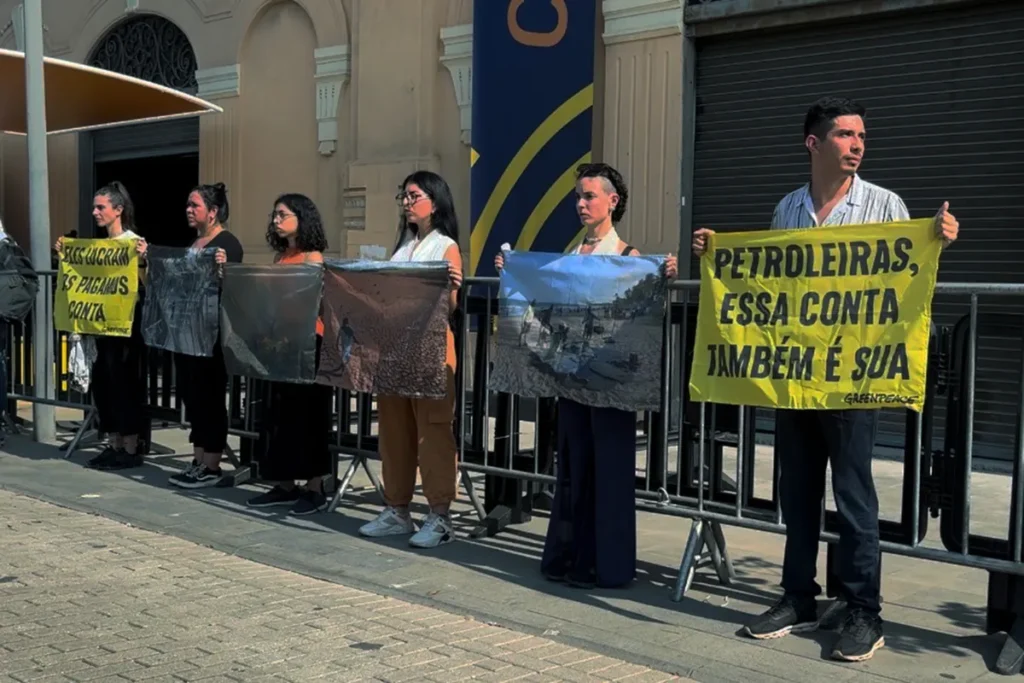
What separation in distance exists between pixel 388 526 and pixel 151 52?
12.0 metres

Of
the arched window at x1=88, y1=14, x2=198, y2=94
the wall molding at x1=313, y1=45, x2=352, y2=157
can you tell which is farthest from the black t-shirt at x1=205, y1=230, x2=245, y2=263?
the arched window at x1=88, y1=14, x2=198, y2=94

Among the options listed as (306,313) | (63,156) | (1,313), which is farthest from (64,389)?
(63,156)

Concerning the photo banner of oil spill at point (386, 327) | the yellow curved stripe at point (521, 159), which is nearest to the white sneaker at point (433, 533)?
the photo banner of oil spill at point (386, 327)

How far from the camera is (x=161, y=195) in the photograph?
1880cm

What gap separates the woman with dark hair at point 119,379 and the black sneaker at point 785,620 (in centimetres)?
518

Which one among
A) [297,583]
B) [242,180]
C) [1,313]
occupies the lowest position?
[297,583]

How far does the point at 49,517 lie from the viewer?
6.77 meters

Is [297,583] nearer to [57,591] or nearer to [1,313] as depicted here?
[57,591]

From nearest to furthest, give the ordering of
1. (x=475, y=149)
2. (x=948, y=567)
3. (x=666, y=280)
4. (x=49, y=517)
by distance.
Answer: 1. (x=666, y=280)
2. (x=948, y=567)
3. (x=49, y=517)
4. (x=475, y=149)

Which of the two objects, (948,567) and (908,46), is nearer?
(948,567)

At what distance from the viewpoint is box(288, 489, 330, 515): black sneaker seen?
6910 mm

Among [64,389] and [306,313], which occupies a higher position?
[306,313]

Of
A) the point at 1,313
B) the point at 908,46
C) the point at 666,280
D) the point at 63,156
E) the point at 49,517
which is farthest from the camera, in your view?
the point at 63,156

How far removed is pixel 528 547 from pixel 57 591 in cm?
240
